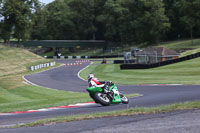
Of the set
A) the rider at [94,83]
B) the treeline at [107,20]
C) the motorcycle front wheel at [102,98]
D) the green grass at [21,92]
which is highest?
the treeline at [107,20]

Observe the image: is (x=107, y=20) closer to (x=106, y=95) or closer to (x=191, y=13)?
(x=191, y=13)

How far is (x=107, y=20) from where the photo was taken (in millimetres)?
119312

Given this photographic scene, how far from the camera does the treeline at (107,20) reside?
9062cm

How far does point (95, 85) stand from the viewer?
52.6 feet

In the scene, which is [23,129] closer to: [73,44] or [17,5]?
[17,5]

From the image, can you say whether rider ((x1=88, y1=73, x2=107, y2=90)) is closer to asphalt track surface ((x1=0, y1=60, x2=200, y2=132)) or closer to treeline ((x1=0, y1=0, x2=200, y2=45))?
asphalt track surface ((x1=0, y1=60, x2=200, y2=132))

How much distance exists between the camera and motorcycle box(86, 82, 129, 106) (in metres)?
15.9

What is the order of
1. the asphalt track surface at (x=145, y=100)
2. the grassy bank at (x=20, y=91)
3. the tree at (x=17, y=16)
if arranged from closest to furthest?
the asphalt track surface at (x=145, y=100) → the grassy bank at (x=20, y=91) → the tree at (x=17, y=16)

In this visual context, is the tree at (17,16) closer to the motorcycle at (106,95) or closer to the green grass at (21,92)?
the green grass at (21,92)

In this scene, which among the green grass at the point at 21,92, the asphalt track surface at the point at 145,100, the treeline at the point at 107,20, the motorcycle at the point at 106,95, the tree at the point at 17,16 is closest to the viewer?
the asphalt track surface at the point at 145,100

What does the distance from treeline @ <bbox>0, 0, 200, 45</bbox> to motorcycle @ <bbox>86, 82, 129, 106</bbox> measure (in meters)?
72.6

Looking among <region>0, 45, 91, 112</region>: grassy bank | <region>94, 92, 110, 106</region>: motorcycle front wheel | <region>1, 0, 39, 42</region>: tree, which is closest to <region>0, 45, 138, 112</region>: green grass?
<region>0, 45, 91, 112</region>: grassy bank

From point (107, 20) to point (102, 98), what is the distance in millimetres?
104610

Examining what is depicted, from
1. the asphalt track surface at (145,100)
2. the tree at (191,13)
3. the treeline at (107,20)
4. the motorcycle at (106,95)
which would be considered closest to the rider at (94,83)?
the motorcycle at (106,95)
